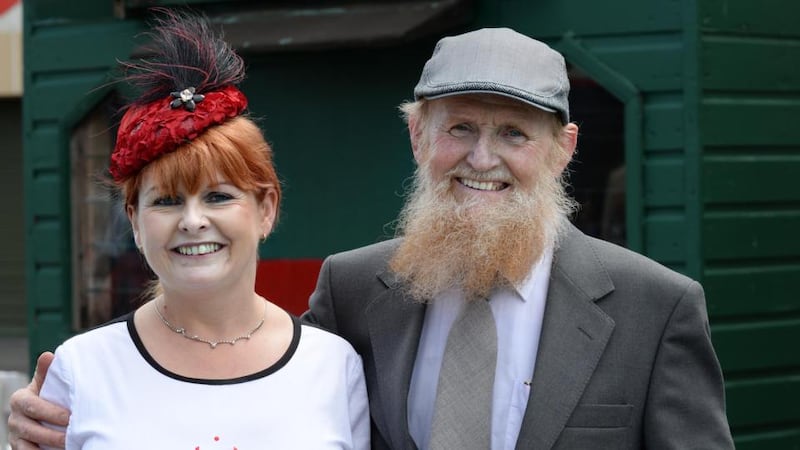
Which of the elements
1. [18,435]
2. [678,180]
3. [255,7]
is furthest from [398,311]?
[255,7]

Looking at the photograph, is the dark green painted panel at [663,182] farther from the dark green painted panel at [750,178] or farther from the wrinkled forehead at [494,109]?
the wrinkled forehead at [494,109]

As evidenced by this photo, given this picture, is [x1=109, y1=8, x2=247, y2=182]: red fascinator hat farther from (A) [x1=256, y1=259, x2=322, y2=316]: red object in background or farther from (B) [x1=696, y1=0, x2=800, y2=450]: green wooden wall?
(A) [x1=256, y1=259, x2=322, y2=316]: red object in background

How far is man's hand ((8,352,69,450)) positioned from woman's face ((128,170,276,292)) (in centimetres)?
37

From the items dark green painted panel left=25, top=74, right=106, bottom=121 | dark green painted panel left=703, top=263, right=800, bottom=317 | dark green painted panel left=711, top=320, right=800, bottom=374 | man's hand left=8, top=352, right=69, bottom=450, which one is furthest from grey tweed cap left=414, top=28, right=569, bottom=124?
dark green painted panel left=25, top=74, right=106, bottom=121

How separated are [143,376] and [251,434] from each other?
0.27 meters

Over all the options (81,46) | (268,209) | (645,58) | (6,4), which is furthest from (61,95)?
(6,4)

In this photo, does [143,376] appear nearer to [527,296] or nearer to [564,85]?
[527,296]

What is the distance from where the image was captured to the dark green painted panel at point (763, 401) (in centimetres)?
500

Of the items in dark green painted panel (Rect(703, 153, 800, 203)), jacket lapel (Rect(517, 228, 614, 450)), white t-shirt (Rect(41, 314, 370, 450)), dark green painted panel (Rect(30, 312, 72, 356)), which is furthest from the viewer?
dark green painted panel (Rect(30, 312, 72, 356))

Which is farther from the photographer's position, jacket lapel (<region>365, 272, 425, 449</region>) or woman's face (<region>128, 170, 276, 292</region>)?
jacket lapel (<region>365, 272, 425, 449</region>)

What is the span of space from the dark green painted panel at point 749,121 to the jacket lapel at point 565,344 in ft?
7.52

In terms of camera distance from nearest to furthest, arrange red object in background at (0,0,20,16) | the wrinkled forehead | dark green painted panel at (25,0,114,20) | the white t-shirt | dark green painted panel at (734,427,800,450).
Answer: the white t-shirt, the wrinkled forehead, dark green painted panel at (734,427,800,450), dark green painted panel at (25,0,114,20), red object in background at (0,0,20,16)

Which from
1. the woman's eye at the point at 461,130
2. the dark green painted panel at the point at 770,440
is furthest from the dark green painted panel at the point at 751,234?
the woman's eye at the point at 461,130

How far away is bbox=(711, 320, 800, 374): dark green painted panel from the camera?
16.3ft
